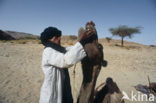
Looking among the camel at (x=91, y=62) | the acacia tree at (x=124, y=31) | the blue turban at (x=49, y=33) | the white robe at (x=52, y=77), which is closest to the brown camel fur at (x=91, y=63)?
the camel at (x=91, y=62)

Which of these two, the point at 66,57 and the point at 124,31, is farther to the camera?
the point at 124,31

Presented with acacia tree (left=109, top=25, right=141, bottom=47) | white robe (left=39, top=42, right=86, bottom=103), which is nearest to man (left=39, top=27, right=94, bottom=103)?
white robe (left=39, top=42, right=86, bottom=103)

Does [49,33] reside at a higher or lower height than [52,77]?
higher

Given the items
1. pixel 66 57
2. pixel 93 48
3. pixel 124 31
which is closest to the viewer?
pixel 66 57

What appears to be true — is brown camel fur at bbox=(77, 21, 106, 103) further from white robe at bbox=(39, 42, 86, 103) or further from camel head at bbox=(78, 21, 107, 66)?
white robe at bbox=(39, 42, 86, 103)

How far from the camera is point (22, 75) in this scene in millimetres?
6105

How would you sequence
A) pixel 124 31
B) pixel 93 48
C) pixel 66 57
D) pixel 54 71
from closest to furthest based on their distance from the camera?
1. pixel 66 57
2. pixel 93 48
3. pixel 54 71
4. pixel 124 31

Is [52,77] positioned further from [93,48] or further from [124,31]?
[124,31]

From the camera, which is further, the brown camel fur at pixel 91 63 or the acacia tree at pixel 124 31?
the acacia tree at pixel 124 31

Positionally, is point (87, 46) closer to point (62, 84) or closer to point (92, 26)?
point (92, 26)

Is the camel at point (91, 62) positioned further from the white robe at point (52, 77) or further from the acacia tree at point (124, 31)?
the acacia tree at point (124, 31)

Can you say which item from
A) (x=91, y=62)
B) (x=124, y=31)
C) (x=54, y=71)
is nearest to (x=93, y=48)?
(x=91, y=62)

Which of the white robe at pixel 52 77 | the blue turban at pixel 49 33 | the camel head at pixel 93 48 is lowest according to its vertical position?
the white robe at pixel 52 77

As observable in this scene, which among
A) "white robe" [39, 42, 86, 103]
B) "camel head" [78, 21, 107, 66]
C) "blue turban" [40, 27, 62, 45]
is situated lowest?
"white robe" [39, 42, 86, 103]
